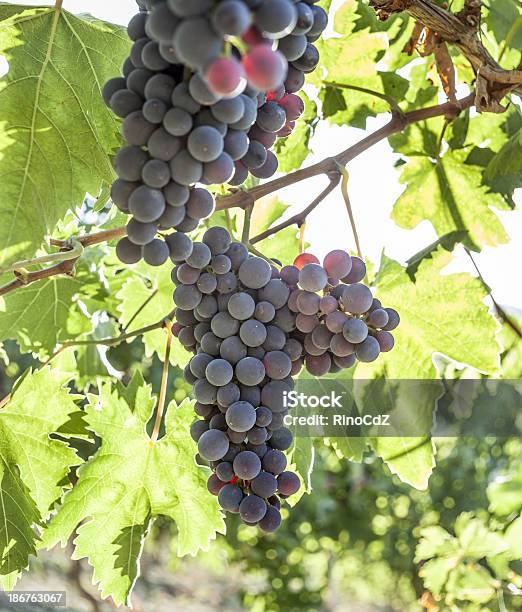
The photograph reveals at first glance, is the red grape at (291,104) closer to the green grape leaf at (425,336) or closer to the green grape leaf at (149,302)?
the green grape leaf at (425,336)

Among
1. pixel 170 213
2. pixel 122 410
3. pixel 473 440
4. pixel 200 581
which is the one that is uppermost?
pixel 170 213

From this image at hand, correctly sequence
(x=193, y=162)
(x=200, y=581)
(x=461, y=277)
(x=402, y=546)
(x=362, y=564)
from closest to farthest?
(x=193, y=162), (x=461, y=277), (x=402, y=546), (x=362, y=564), (x=200, y=581)

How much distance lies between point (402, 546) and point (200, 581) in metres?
2.31

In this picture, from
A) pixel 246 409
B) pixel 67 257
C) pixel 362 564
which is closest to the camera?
pixel 246 409

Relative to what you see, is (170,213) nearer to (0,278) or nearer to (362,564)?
(0,278)

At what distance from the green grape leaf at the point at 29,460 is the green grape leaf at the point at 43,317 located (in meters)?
0.30

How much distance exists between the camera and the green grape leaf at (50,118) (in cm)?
70

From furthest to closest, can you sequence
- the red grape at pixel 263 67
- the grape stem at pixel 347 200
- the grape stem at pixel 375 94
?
1. the grape stem at pixel 375 94
2. the grape stem at pixel 347 200
3. the red grape at pixel 263 67

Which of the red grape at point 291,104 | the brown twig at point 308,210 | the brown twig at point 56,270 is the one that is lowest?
the brown twig at point 56,270

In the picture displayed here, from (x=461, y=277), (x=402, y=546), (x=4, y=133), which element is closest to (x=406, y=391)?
(x=461, y=277)

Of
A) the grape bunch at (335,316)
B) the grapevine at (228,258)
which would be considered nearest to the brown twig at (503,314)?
the grapevine at (228,258)

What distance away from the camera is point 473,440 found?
3.91 m

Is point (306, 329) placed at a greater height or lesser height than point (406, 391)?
greater

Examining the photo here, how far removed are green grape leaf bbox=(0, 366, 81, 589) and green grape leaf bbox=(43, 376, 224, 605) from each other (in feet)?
0.11
